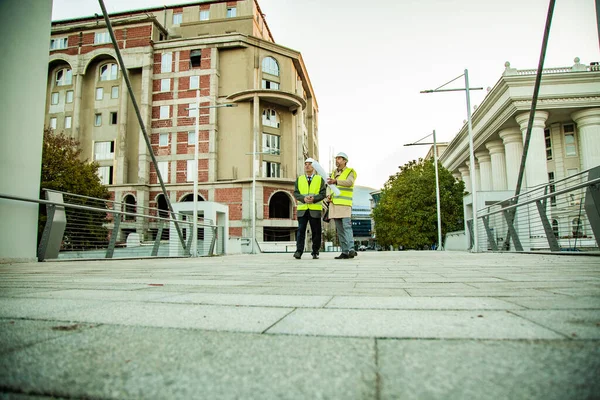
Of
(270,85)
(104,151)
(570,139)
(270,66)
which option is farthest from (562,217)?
(104,151)

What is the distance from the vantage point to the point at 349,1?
38.4ft

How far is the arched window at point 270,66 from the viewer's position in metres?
40.6

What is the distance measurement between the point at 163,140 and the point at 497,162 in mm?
34264

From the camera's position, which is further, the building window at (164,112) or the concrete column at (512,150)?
the building window at (164,112)

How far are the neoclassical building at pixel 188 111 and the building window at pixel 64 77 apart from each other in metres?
0.11

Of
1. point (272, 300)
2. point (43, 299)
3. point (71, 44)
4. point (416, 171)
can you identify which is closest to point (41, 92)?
point (43, 299)

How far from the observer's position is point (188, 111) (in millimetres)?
39438

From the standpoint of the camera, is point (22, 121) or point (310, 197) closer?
point (22, 121)

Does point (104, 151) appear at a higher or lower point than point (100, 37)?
lower

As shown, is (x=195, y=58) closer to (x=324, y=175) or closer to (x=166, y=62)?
(x=166, y=62)

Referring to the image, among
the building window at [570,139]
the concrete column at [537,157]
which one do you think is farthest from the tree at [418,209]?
the building window at [570,139]

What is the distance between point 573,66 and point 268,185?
87.4ft

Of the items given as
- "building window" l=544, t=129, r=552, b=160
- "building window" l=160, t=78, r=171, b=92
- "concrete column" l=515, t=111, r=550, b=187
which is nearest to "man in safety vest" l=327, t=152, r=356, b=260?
"concrete column" l=515, t=111, r=550, b=187

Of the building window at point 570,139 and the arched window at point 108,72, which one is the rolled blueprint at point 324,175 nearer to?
the building window at point 570,139
